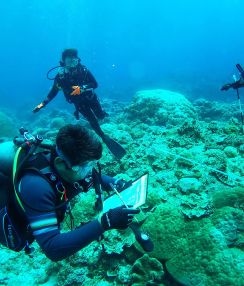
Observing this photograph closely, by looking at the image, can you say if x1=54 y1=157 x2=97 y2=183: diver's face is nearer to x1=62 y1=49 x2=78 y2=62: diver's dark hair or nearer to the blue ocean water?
x1=62 y1=49 x2=78 y2=62: diver's dark hair

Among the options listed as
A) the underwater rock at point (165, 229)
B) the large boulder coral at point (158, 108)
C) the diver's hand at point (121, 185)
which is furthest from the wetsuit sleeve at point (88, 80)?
the diver's hand at point (121, 185)

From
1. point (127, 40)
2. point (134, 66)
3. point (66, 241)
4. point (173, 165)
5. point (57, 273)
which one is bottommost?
point (57, 273)

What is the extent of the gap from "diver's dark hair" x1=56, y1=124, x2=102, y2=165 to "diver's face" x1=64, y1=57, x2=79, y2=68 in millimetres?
6773

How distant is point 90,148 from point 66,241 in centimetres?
93

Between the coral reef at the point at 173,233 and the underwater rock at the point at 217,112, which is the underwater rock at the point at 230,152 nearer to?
the coral reef at the point at 173,233

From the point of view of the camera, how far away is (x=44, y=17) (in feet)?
443

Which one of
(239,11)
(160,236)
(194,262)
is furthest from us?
(239,11)

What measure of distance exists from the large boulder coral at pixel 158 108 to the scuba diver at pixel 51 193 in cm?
947

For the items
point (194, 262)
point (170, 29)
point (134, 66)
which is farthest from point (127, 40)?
point (194, 262)

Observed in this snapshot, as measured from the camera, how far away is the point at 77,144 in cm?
308

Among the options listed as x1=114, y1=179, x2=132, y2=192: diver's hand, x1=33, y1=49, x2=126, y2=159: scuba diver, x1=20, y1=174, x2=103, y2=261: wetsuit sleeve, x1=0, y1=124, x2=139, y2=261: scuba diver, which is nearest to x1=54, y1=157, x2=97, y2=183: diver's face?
x1=0, y1=124, x2=139, y2=261: scuba diver

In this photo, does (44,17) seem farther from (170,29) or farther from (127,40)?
(170,29)

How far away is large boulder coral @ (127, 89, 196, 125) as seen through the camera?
41.9 feet

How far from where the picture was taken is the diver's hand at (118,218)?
9.68 ft
